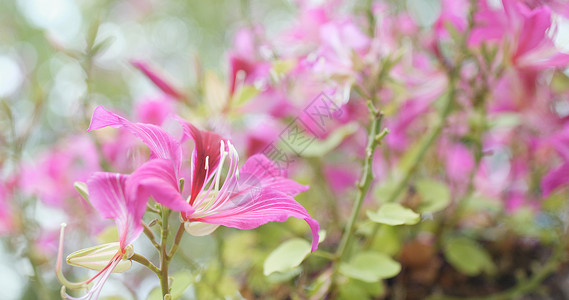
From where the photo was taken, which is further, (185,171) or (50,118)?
(50,118)

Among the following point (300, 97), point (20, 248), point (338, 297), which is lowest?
point (20, 248)

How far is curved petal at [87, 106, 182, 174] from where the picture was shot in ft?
0.83

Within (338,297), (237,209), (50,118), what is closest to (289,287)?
(338,297)

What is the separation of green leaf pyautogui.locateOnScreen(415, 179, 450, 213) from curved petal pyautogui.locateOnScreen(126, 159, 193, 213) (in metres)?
0.27

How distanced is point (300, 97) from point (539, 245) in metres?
0.39

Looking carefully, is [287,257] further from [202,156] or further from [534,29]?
[534,29]

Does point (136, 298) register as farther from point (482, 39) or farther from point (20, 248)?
point (482, 39)

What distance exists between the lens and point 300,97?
0.55 m

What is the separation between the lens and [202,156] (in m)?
0.30

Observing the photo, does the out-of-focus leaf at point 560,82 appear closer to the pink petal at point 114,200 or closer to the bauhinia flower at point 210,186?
the bauhinia flower at point 210,186

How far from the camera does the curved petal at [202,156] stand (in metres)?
0.29

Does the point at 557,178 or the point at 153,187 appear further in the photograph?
the point at 557,178

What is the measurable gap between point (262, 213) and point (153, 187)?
8 centimetres

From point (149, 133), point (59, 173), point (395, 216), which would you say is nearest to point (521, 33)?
Answer: point (395, 216)
